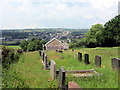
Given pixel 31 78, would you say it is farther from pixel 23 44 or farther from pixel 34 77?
pixel 23 44

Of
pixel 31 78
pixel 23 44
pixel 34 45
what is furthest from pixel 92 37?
pixel 31 78

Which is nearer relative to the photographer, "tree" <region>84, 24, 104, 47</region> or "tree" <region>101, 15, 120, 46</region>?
"tree" <region>101, 15, 120, 46</region>

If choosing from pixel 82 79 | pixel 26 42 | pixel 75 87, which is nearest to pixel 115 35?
pixel 26 42

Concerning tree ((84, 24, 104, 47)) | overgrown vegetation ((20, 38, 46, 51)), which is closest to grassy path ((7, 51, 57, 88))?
tree ((84, 24, 104, 47))

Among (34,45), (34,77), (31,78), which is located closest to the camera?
(31,78)

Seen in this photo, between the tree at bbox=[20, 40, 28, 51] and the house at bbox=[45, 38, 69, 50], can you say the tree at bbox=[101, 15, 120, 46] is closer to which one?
the house at bbox=[45, 38, 69, 50]

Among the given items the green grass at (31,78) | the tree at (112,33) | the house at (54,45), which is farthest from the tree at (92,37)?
the green grass at (31,78)

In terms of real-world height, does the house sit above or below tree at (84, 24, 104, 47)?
below

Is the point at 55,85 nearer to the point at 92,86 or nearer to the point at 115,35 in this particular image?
the point at 92,86

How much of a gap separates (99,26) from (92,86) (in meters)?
73.5

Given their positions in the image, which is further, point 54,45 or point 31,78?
point 54,45

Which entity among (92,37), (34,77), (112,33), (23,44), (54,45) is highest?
(112,33)

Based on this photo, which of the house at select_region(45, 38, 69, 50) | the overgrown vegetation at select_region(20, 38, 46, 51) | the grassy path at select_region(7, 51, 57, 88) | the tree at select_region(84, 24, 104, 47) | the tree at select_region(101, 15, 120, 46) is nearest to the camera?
the grassy path at select_region(7, 51, 57, 88)

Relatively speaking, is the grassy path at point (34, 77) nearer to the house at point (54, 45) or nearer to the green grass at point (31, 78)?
the green grass at point (31, 78)
